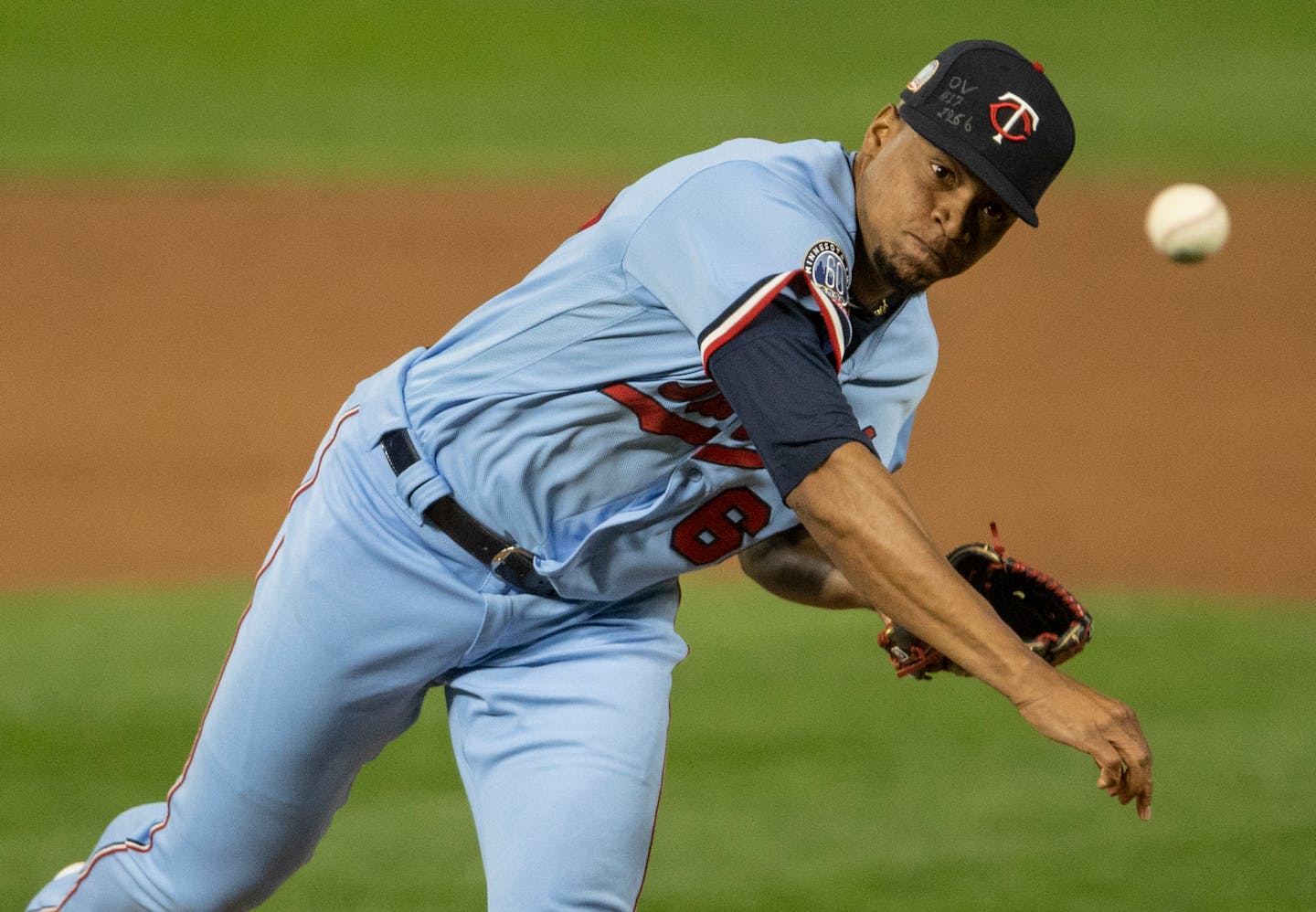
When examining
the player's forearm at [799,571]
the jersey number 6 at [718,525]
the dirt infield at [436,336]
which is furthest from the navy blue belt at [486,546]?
the dirt infield at [436,336]

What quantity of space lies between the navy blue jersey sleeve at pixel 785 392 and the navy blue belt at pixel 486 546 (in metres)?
0.75

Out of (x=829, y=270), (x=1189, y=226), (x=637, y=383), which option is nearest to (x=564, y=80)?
(x=1189, y=226)

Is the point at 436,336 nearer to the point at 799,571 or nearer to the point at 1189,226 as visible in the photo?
the point at 1189,226

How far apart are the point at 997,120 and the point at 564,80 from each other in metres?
14.0

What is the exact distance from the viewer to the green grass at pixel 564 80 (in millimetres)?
14383

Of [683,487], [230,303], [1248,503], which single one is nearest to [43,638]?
→ [683,487]

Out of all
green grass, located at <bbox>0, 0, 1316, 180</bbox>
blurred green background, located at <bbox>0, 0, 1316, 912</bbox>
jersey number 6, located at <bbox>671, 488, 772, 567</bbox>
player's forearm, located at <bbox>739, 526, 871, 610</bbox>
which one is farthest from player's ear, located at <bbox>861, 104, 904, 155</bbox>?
green grass, located at <bbox>0, 0, 1316, 180</bbox>

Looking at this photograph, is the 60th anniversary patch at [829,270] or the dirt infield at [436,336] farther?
the dirt infield at [436,336]

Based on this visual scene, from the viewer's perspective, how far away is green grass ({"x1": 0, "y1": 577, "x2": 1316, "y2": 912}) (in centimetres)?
475

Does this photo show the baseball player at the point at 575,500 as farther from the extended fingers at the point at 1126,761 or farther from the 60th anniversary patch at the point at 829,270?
the extended fingers at the point at 1126,761

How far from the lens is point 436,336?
416 inches

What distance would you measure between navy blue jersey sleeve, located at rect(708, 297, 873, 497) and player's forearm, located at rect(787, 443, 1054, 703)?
31 mm

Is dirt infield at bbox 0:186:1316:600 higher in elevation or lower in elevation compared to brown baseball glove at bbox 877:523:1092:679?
lower

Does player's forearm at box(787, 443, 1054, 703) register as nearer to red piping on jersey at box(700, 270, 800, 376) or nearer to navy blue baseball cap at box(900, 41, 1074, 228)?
red piping on jersey at box(700, 270, 800, 376)
